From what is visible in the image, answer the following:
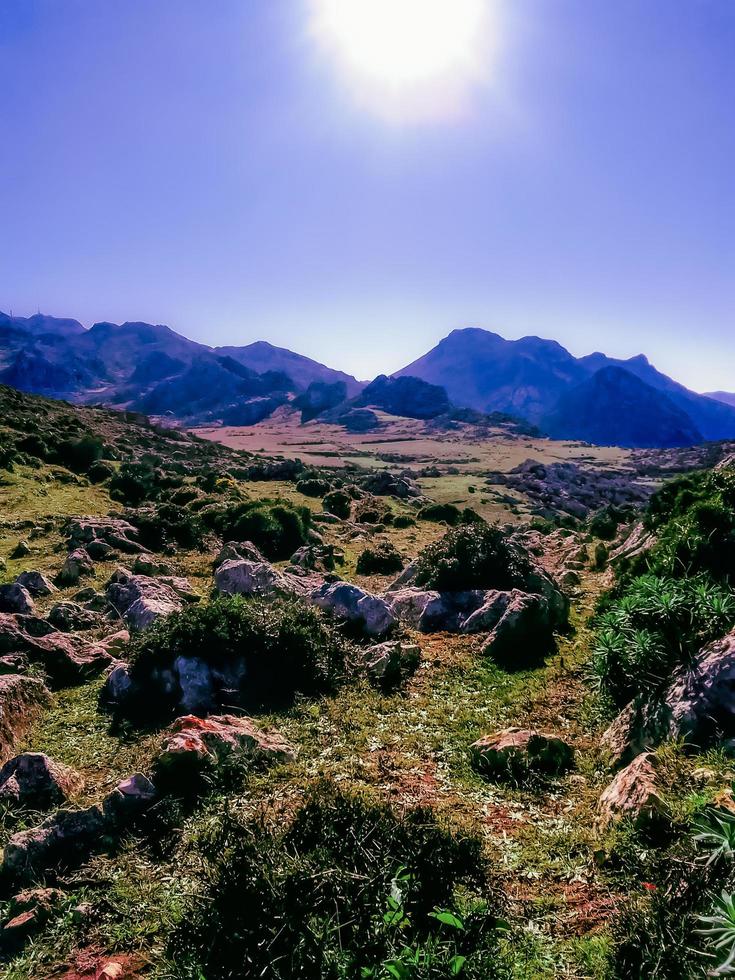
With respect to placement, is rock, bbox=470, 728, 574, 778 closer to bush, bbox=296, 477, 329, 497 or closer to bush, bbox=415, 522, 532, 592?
bush, bbox=415, 522, 532, 592

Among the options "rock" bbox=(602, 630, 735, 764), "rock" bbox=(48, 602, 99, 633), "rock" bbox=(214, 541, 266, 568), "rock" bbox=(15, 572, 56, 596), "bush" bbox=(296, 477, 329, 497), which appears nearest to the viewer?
"rock" bbox=(602, 630, 735, 764)

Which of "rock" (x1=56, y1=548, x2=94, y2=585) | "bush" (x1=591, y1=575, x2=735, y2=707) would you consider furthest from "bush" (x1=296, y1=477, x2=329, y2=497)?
"bush" (x1=591, y1=575, x2=735, y2=707)

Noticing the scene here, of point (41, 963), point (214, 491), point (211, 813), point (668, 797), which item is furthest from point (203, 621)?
point (214, 491)

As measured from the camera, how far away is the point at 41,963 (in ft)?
15.0

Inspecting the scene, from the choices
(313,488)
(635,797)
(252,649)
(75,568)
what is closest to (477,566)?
(252,649)

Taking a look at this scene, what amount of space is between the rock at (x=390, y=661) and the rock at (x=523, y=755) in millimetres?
2470

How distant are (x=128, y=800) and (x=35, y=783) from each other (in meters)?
1.32

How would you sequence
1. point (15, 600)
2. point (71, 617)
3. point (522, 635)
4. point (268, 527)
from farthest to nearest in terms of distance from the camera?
point (268, 527), point (15, 600), point (71, 617), point (522, 635)

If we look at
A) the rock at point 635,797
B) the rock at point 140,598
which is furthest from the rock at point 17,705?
the rock at point 635,797

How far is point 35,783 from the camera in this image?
6484 millimetres

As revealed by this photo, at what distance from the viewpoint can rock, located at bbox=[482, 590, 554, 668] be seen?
10852 millimetres

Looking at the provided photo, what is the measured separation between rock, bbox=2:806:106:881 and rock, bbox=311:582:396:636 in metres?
6.06

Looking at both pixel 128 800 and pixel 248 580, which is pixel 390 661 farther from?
pixel 128 800

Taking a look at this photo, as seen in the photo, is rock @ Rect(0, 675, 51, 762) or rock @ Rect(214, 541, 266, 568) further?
rock @ Rect(214, 541, 266, 568)
